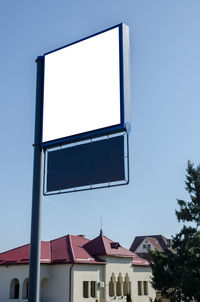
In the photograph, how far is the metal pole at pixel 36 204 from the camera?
25.7ft

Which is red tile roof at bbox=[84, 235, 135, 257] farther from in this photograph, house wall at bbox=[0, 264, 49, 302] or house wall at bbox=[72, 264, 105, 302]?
house wall at bbox=[0, 264, 49, 302]

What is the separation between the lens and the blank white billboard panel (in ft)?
27.8

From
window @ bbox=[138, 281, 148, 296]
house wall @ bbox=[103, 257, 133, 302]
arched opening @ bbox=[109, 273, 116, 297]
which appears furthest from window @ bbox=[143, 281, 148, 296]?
arched opening @ bbox=[109, 273, 116, 297]

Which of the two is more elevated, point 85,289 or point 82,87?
point 82,87

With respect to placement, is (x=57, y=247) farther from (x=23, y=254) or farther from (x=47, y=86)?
(x=47, y=86)

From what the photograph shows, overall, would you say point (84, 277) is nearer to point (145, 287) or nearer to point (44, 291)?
point (44, 291)

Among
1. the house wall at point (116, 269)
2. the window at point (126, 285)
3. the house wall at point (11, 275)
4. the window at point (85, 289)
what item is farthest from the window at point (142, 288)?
the house wall at point (11, 275)

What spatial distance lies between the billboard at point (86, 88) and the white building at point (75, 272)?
19.0m

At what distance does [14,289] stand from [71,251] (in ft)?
17.0

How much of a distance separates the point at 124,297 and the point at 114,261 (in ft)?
10.3

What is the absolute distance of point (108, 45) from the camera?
8617 millimetres

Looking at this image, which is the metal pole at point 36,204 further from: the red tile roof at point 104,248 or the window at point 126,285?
the window at point 126,285

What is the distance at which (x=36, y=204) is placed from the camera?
27.8ft

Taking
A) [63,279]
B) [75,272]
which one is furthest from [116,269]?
[63,279]
